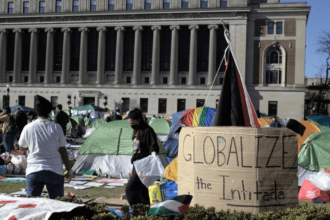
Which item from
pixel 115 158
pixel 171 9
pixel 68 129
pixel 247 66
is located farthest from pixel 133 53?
pixel 115 158

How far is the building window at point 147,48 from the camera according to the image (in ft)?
203

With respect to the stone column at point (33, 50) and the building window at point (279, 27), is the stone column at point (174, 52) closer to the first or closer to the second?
the building window at point (279, 27)

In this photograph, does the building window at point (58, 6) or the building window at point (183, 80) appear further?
the building window at point (58, 6)

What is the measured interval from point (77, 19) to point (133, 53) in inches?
402

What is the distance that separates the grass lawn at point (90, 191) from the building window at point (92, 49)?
173 ft

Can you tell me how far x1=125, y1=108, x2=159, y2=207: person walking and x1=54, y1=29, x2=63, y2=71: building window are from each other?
59596 mm

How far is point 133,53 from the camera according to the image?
6234 cm

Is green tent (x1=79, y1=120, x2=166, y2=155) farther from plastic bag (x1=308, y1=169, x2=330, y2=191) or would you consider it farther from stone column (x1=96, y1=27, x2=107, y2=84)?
stone column (x1=96, y1=27, x2=107, y2=84)

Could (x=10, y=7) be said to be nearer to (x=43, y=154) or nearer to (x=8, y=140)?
(x=8, y=140)

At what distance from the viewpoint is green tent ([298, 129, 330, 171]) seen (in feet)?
39.4

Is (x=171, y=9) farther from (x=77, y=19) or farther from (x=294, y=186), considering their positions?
(x=294, y=186)

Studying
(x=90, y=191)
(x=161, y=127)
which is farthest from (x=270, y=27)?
(x=90, y=191)

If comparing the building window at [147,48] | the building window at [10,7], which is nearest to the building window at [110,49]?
the building window at [147,48]

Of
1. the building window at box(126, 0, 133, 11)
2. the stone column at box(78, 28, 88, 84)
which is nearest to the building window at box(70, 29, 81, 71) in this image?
the stone column at box(78, 28, 88, 84)
